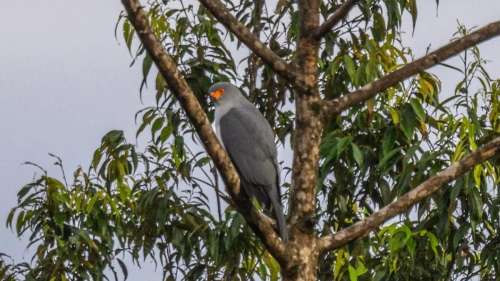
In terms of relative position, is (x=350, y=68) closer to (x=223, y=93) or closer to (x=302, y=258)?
(x=223, y=93)

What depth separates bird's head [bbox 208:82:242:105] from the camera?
21.6ft

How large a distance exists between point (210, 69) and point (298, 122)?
2457 millimetres

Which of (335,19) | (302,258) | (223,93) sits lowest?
(302,258)

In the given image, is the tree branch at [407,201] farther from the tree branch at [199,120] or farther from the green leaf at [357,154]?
the green leaf at [357,154]

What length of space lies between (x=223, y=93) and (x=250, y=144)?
64 centimetres

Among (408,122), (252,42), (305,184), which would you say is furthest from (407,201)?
(408,122)

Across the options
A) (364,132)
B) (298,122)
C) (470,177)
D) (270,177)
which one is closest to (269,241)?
(298,122)

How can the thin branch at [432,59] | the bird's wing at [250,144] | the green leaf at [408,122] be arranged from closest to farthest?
the thin branch at [432,59], the bird's wing at [250,144], the green leaf at [408,122]

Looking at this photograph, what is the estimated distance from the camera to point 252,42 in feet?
15.9

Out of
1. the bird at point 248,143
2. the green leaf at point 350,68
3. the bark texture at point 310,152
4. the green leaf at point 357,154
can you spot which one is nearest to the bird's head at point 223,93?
the bird at point 248,143

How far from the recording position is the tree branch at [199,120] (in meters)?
4.31

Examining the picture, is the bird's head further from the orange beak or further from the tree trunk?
the tree trunk

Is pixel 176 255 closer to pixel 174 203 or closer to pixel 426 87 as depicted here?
pixel 174 203

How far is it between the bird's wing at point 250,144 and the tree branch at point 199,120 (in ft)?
2.75
